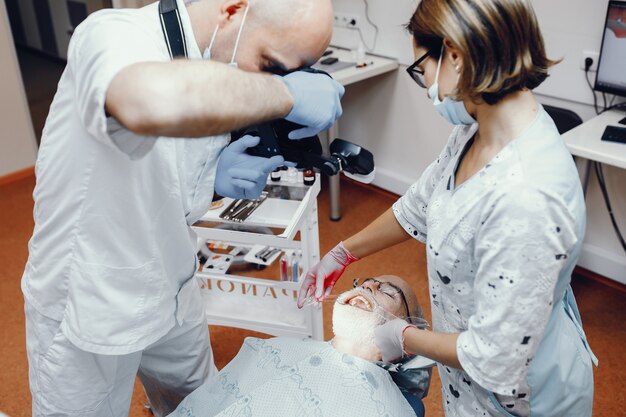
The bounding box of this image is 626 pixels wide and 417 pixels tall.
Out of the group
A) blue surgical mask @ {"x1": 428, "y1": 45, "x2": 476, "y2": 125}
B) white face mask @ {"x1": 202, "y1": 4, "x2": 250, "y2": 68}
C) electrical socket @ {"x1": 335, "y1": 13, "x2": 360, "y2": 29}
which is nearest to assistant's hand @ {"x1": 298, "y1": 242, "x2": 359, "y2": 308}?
blue surgical mask @ {"x1": 428, "y1": 45, "x2": 476, "y2": 125}

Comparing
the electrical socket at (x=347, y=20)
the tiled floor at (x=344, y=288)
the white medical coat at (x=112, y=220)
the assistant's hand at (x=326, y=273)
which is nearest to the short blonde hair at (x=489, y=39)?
the white medical coat at (x=112, y=220)

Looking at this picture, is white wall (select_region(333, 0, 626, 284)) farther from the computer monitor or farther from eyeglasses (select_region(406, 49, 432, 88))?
eyeglasses (select_region(406, 49, 432, 88))

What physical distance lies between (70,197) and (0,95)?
290 cm

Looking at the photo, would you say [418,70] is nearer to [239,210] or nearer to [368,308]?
[368,308]

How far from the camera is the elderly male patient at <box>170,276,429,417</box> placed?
1417 mm

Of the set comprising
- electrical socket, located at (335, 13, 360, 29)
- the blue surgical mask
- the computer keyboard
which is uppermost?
the blue surgical mask

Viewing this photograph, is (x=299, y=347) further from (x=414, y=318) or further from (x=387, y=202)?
(x=387, y=202)

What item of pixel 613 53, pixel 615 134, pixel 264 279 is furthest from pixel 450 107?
pixel 613 53

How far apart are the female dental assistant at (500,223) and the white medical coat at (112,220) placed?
48 cm

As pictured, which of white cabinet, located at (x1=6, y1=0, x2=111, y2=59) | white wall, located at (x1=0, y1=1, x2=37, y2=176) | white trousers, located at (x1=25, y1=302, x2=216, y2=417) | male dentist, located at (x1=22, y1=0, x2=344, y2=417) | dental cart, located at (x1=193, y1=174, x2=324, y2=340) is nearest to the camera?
male dentist, located at (x1=22, y1=0, x2=344, y2=417)

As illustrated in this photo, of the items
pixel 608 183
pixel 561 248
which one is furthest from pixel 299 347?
pixel 608 183

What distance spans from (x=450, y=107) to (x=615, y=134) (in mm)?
1351

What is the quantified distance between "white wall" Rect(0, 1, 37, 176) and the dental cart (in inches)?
82.2

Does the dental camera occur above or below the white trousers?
above
